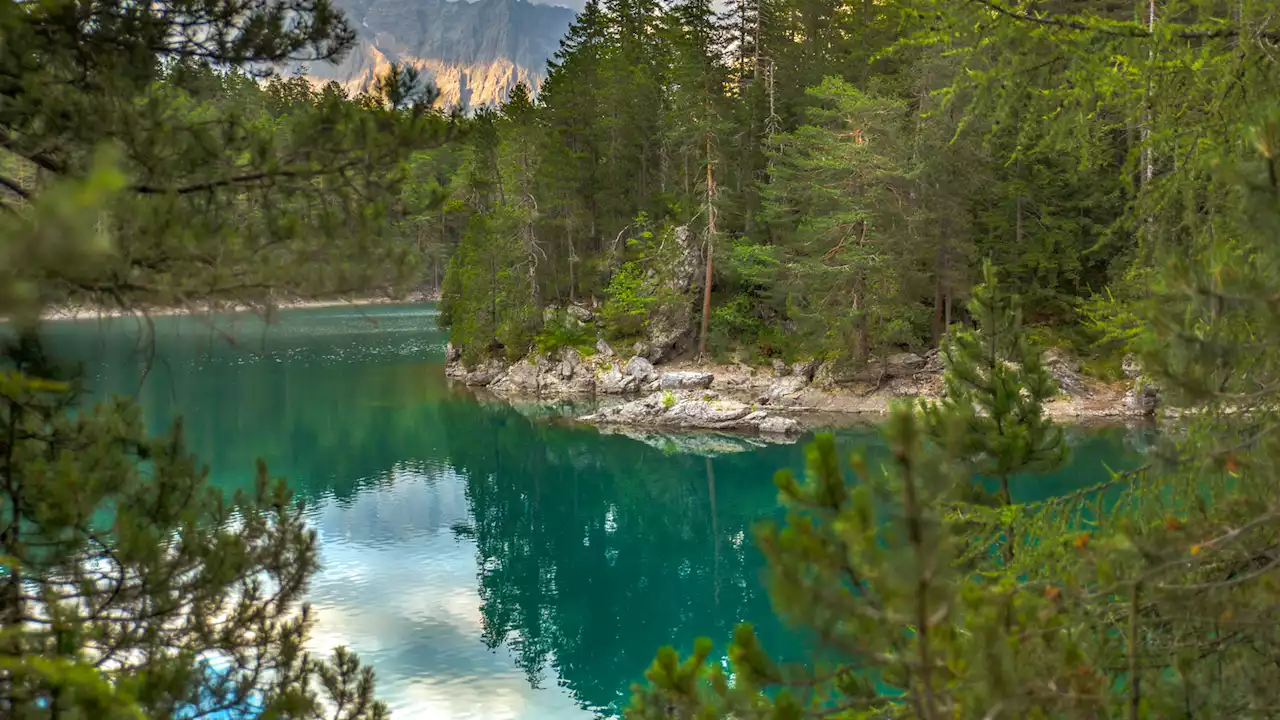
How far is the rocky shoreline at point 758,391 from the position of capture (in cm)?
2336

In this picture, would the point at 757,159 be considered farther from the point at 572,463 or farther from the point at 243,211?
the point at 243,211

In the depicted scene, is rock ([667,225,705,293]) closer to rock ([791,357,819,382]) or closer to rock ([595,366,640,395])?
rock ([595,366,640,395])

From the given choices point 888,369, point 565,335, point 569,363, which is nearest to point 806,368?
point 888,369

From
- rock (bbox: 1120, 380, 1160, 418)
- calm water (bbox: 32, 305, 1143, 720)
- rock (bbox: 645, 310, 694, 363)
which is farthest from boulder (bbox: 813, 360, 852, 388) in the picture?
rock (bbox: 1120, 380, 1160, 418)

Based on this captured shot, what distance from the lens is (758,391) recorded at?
27.8 meters

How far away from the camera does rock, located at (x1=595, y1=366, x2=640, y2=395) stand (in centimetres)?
3003

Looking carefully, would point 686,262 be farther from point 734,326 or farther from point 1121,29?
point 1121,29

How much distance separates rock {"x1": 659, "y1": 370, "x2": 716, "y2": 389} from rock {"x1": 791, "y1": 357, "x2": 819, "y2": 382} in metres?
2.99

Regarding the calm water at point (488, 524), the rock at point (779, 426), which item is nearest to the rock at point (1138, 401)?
the calm water at point (488, 524)

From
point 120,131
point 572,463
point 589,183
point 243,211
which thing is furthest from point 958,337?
point 589,183

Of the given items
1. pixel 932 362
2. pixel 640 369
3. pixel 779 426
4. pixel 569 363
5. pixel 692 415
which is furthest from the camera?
pixel 569 363

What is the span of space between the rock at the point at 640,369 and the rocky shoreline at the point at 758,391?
38 millimetres

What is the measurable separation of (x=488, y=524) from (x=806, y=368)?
14.0m

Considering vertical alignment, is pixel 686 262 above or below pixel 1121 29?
above
